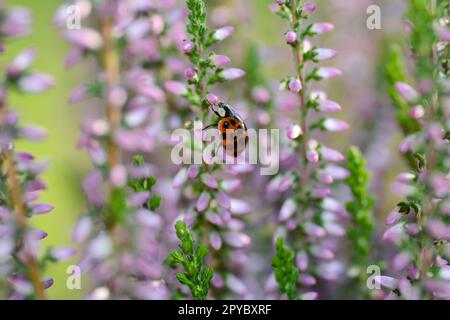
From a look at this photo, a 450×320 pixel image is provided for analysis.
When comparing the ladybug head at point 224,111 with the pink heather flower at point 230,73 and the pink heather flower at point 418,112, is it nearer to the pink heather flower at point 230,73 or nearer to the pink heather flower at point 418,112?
the pink heather flower at point 230,73

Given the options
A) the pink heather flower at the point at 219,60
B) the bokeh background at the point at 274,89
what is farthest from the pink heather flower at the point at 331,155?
the bokeh background at the point at 274,89

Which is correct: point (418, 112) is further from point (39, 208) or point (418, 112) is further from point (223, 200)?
point (39, 208)

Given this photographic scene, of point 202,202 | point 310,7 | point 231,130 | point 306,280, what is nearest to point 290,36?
point 310,7

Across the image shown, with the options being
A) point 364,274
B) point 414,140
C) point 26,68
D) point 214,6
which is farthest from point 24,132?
point 214,6

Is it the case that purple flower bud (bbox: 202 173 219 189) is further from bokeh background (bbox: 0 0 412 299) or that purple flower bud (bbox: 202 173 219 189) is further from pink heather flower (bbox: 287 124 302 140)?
bokeh background (bbox: 0 0 412 299)

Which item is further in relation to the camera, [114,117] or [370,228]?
[370,228]

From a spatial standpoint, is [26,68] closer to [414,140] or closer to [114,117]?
[114,117]
